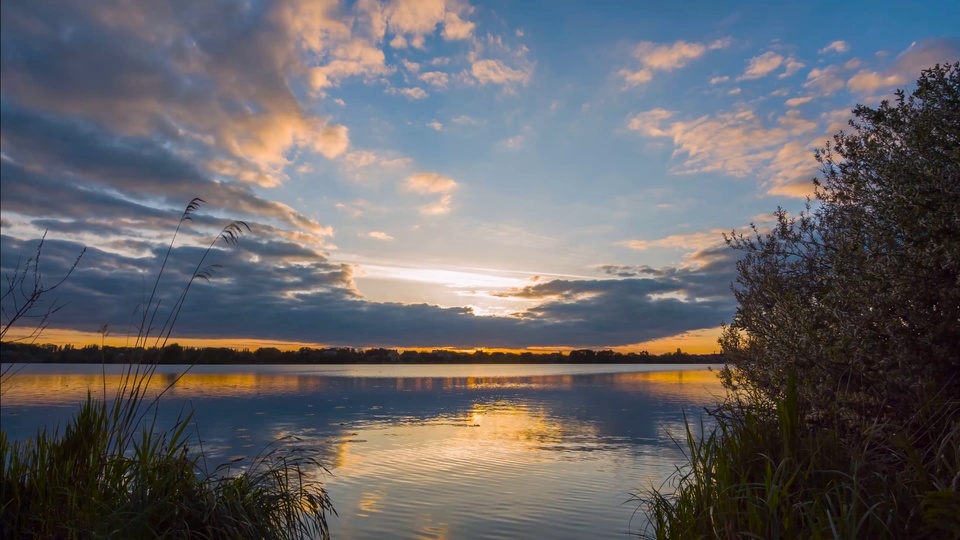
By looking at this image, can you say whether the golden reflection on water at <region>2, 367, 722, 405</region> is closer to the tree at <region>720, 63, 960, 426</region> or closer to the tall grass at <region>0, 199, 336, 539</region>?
the tree at <region>720, 63, 960, 426</region>

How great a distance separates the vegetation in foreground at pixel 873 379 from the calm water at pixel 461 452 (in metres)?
4.61

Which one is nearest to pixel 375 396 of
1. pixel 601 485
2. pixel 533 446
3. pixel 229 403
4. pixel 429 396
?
pixel 429 396

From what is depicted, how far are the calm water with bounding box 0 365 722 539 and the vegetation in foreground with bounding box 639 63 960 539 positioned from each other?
4.61 metres

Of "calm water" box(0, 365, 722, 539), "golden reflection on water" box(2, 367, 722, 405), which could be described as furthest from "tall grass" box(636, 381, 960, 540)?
"golden reflection on water" box(2, 367, 722, 405)

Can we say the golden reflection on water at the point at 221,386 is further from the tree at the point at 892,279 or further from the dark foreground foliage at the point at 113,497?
the dark foreground foliage at the point at 113,497

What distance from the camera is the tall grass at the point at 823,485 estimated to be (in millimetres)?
5152

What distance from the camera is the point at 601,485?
577 inches

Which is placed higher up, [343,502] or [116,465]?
[116,465]

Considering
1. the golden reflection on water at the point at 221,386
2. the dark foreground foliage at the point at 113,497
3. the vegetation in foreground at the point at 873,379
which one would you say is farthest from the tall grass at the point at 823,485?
the golden reflection on water at the point at 221,386

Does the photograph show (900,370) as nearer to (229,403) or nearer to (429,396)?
(229,403)

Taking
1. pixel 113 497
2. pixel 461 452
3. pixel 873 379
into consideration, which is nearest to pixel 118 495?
pixel 113 497

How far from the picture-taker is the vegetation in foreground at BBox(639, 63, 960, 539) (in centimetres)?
565

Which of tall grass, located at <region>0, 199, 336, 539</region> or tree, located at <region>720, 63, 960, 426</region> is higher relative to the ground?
tree, located at <region>720, 63, 960, 426</region>

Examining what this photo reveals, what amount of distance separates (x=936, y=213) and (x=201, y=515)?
858 centimetres
